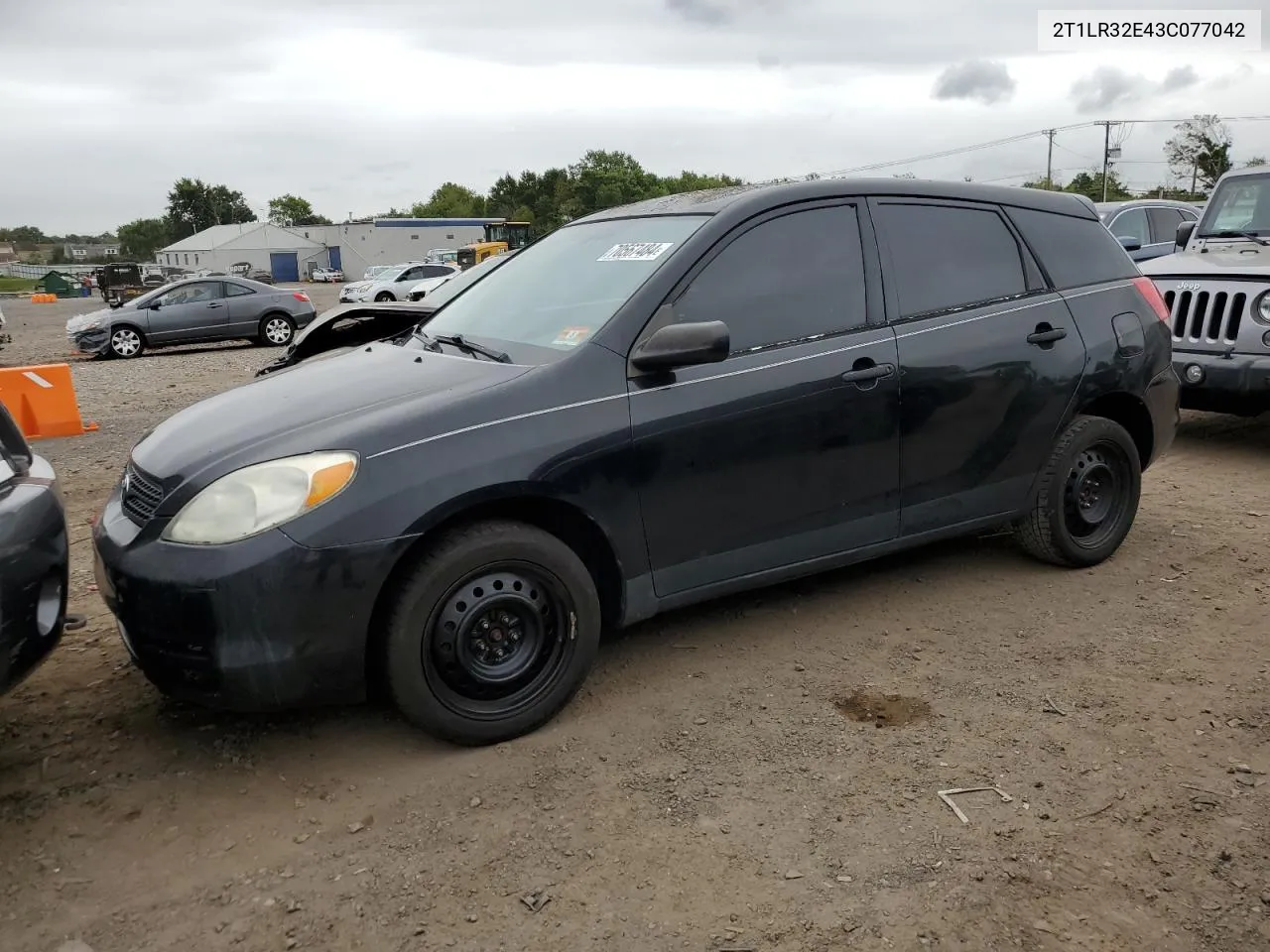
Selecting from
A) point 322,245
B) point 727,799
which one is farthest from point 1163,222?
point 322,245

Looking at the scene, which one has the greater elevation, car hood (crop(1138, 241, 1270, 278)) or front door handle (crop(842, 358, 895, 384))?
car hood (crop(1138, 241, 1270, 278))

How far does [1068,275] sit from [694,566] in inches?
92.9

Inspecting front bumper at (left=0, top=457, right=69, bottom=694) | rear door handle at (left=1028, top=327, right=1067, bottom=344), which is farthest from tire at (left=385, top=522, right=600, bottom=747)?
rear door handle at (left=1028, top=327, right=1067, bottom=344)

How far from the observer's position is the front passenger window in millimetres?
3561

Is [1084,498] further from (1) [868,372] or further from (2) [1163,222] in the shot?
(2) [1163,222]

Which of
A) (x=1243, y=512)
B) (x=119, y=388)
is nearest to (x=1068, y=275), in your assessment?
(x=1243, y=512)

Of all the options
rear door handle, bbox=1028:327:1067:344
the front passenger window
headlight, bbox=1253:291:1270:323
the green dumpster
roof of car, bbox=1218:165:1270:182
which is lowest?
headlight, bbox=1253:291:1270:323

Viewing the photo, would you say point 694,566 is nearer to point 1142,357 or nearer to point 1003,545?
point 1003,545

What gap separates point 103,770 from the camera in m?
3.09

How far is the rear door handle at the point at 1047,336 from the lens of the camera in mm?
4234

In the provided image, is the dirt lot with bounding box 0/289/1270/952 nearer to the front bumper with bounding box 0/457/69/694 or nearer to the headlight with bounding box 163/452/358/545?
the front bumper with bounding box 0/457/69/694

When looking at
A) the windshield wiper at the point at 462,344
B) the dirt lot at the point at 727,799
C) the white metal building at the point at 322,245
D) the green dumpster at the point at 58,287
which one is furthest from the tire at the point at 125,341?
the white metal building at the point at 322,245

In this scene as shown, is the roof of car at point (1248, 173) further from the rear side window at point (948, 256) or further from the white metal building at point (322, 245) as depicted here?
the white metal building at point (322, 245)

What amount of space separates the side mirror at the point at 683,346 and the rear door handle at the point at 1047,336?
1683mm
